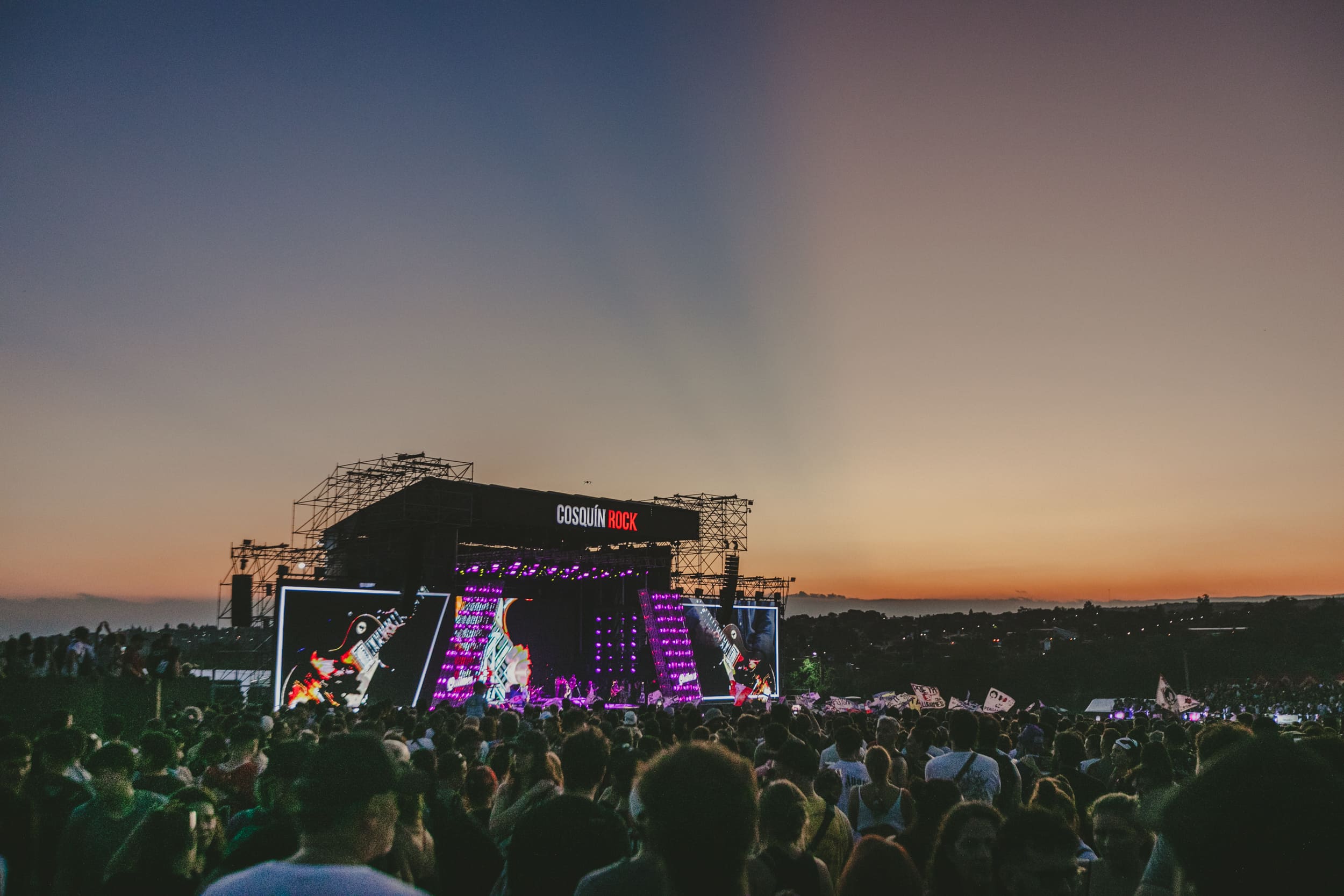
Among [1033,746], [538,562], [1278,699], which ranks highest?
[538,562]

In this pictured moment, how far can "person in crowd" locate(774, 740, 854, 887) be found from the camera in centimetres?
451

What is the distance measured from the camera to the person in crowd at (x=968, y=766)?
5.66 metres

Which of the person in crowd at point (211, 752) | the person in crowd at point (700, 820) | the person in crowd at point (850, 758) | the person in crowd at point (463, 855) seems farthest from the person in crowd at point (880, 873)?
the person in crowd at point (211, 752)

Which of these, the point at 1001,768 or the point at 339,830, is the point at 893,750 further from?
the point at 339,830

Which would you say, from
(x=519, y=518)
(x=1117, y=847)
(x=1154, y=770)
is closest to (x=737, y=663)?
(x=519, y=518)

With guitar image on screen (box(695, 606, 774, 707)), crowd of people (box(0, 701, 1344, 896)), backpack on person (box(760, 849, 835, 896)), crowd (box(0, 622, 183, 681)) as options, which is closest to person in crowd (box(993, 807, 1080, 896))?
crowd of people (box(0, 701, 1344, 896))

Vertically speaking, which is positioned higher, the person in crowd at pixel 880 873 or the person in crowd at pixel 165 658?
the person in crowd at pixel 880 873

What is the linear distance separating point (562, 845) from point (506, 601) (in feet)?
91.8

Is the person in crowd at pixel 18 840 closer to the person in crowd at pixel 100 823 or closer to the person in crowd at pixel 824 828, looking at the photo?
the person in crowd at pixel 100 823

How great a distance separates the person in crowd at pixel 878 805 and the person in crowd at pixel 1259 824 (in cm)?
390

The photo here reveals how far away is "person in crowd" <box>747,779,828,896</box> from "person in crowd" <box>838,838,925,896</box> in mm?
534

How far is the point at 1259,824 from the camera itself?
1.48 metres

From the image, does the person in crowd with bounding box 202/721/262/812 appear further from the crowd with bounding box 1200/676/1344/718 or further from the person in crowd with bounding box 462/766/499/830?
the crowd with bounding box 1200/676/1344/718

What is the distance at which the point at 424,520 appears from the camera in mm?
28703
